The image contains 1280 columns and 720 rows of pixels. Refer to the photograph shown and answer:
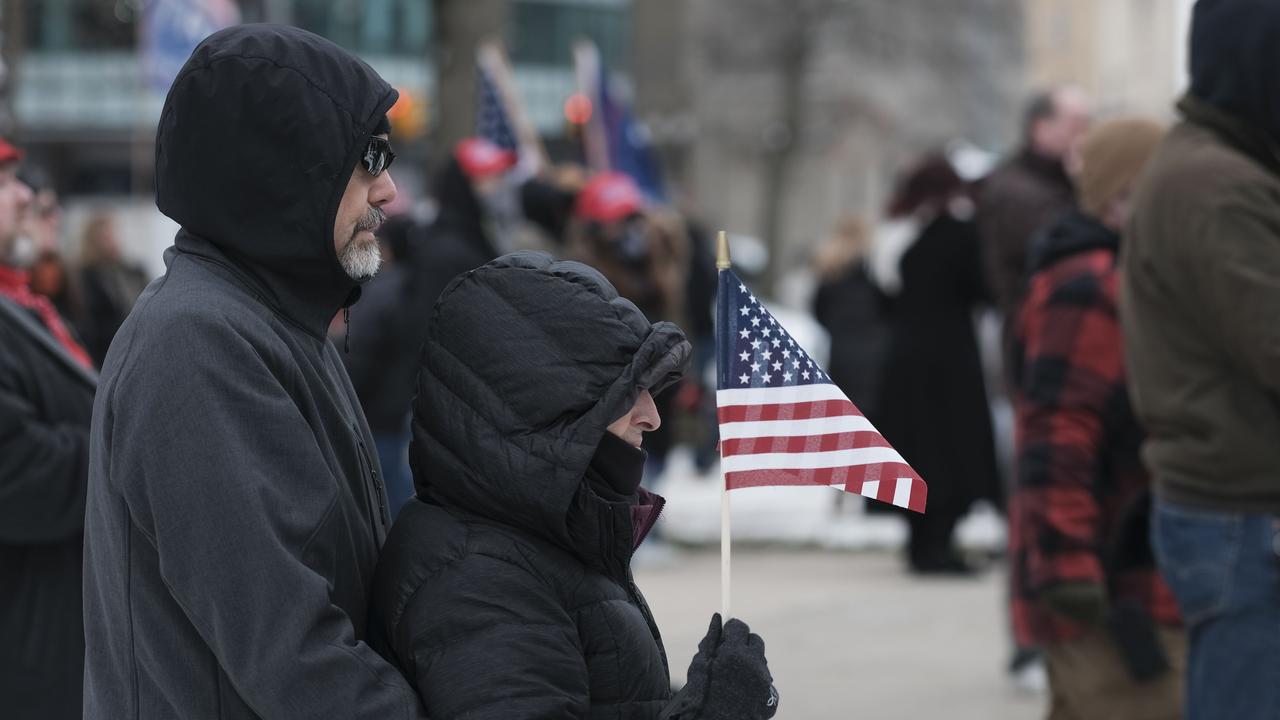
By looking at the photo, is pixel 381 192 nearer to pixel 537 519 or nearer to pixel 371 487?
pixel 371 487

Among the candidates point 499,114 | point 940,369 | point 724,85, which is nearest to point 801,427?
point 940,369

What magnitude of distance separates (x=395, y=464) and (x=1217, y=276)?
17.8 ft

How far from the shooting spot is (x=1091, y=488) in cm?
500

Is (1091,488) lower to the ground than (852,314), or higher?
higher

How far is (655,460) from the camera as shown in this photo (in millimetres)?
11047

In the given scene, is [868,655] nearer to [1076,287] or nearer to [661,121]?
[1076,287]

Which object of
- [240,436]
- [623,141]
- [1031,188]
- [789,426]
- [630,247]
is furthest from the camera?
[623,141]

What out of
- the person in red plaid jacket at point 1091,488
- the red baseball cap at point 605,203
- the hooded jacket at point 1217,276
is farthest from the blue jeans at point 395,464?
the hooded jacket at point 1217,276

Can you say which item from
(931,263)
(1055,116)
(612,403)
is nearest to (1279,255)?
(612,403)

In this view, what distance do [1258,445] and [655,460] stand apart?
715 centimetres

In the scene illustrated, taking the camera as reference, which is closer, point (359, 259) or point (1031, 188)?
point (359, 259)

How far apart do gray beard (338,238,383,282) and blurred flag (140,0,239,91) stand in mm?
6032

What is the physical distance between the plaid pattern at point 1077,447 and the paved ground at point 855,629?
2.21 m

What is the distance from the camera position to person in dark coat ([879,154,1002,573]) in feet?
33.7
